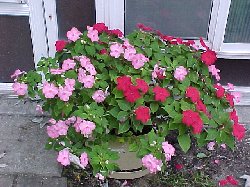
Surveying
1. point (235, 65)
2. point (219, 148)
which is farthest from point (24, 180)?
point (235, 65)

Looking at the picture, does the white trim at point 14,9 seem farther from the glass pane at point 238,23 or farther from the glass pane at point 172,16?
the glass pane at point 238,23

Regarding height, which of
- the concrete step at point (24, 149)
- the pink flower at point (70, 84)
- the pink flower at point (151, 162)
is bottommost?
the concrete step at point (24, 149)

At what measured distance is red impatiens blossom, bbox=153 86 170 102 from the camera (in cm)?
266

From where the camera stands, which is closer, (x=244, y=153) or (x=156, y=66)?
(x=156, y=66)

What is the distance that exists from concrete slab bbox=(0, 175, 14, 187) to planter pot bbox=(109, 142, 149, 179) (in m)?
0.78

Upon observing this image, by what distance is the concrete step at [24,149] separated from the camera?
132 inches

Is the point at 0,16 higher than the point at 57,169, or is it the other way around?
the point at 0,16

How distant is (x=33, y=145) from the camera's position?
355cm

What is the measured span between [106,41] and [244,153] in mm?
1535

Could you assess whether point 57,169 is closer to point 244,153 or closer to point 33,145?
point 33,145

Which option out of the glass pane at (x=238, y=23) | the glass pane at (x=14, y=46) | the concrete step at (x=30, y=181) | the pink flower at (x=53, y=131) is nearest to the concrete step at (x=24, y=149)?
the concrete step at (x=30, y=181)

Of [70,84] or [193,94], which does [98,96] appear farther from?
[193,94]

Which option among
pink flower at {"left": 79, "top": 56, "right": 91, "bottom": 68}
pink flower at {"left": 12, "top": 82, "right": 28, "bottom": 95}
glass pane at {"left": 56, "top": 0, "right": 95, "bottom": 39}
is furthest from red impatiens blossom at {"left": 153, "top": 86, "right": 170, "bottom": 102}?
glass pane at {"left": 56, "top": 0, "right": 95, "bottom": 39}

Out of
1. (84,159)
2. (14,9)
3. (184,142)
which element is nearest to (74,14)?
(14,9)
